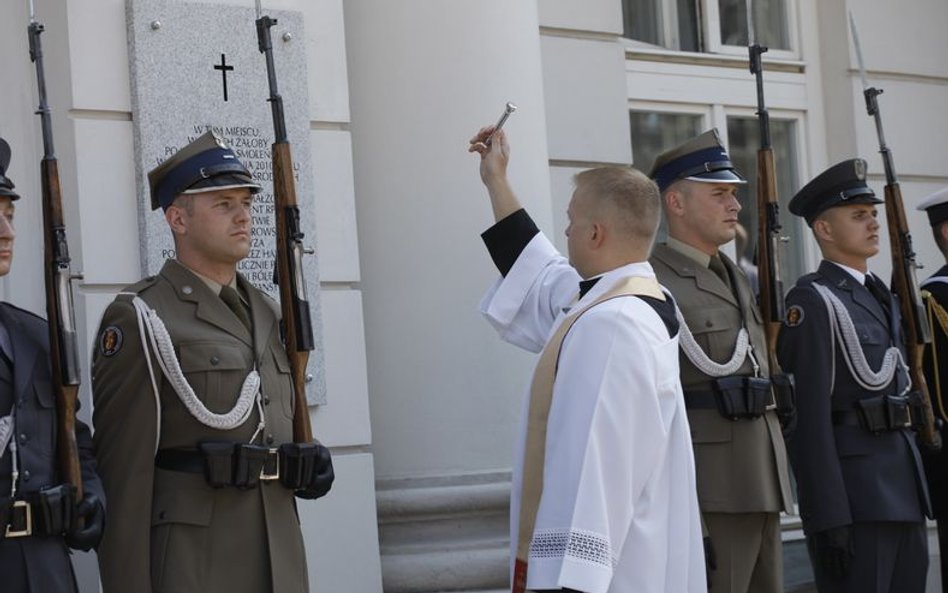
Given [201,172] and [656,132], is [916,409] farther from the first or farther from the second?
[201,172]

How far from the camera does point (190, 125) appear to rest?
579 centimetres

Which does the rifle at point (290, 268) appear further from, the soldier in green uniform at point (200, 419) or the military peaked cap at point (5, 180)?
the military peaked cap at point (5, 180)

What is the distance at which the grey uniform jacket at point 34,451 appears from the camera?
14.0ft

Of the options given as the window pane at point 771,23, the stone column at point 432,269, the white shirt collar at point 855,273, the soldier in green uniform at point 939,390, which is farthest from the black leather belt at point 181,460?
the window pane at point 771,23

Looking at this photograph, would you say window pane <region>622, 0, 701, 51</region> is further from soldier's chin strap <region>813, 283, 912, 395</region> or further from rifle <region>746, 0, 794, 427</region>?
soldier's chin strap <region>813, 283, 912, 395</region>

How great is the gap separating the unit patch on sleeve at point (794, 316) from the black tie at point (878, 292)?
1.19ft

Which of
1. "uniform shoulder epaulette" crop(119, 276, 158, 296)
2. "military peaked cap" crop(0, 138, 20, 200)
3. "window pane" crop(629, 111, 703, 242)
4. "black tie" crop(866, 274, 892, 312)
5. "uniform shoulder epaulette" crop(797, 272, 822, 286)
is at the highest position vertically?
"window pane" crop(629, 111, 703, 242)

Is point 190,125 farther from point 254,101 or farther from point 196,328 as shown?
point 196,328

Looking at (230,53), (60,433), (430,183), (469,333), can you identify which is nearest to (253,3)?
(230,53)

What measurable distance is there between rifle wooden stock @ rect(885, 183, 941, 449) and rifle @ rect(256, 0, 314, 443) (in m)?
2.58

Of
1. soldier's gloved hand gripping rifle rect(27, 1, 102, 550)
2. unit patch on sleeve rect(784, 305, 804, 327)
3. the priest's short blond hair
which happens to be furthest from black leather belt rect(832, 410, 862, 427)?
soldier's gloved hand gripping rifle rect(27, 1, 102, 550)

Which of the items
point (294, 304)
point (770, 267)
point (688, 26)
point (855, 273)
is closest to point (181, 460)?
point (294, 304)

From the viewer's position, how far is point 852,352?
6.21m

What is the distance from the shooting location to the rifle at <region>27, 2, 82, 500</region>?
4.42 metres
